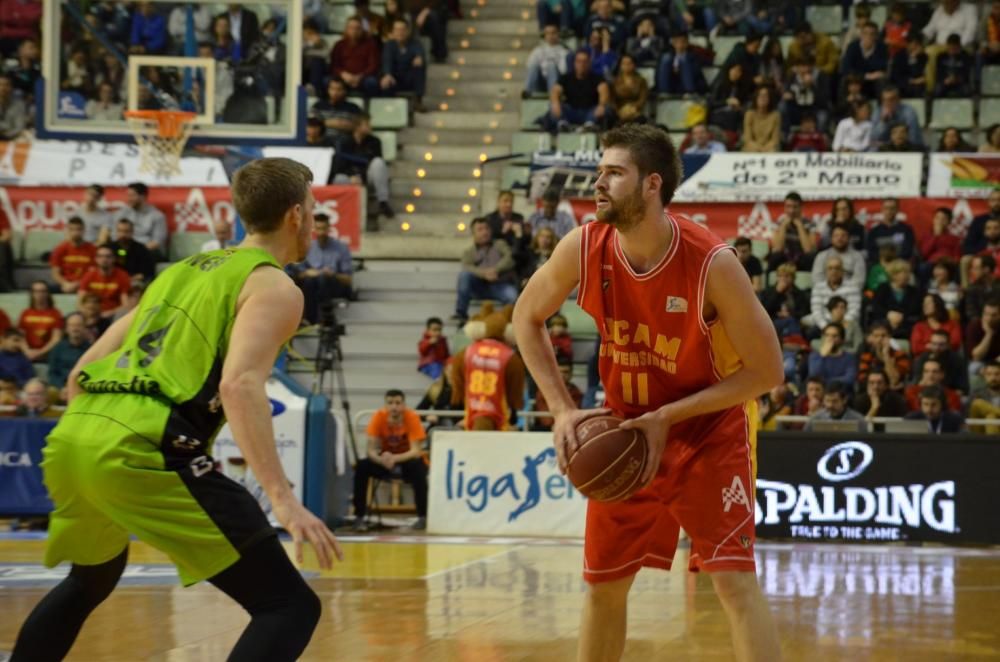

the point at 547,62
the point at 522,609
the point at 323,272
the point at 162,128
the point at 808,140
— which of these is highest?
the point at 547,62

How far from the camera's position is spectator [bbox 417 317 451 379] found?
15.4 meters

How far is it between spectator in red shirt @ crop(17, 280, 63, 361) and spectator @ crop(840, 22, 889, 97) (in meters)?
9.60

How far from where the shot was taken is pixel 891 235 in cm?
1543

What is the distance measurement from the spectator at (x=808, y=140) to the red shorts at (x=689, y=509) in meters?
12.8

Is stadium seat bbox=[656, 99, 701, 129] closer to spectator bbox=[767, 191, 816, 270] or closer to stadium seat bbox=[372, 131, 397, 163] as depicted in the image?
spectator bbox=[767, 191, 816, 270]

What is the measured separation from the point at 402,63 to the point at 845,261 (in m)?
6.89

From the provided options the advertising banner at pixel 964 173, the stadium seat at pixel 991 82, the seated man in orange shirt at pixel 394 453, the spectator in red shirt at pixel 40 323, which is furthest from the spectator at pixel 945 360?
the spectator in red shirt at pixel 40 323

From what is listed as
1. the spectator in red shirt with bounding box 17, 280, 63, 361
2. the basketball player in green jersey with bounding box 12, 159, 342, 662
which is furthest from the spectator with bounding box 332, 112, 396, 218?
the basketball player in green jersey with bounding box 12, 159, 342, 662

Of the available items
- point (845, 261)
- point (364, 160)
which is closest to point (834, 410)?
point (845, 261)

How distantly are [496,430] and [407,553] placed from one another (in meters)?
2.44

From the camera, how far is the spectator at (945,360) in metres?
13.6

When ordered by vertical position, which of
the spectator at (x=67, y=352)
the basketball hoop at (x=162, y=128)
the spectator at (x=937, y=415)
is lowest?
the spectator at (x=937, y=415)

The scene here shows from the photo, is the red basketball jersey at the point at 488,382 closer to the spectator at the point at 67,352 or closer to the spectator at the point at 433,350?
the spectator at the point at 433,350

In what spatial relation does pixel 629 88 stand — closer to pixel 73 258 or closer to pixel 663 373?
pixel 73 258
